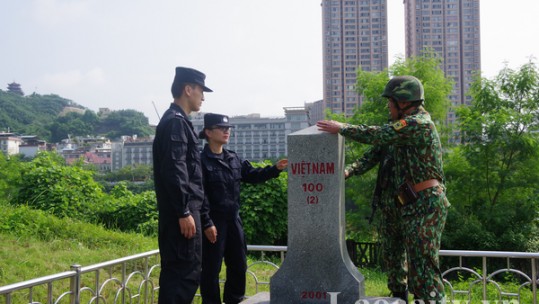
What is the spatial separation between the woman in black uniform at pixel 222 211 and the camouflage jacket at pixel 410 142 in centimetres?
89

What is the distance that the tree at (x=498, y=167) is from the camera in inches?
458

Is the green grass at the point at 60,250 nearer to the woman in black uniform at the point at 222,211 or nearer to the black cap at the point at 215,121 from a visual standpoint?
the woman in black uniform at the point at 222,211

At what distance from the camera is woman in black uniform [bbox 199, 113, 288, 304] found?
4.21 metres

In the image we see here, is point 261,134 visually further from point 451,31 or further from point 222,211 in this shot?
point 222,211

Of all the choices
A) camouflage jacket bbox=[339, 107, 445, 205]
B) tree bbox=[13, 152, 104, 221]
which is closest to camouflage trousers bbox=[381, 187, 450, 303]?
camouflage jacket bbox=[339, 107, 445, 205]

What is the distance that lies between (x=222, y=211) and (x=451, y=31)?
33.6 m

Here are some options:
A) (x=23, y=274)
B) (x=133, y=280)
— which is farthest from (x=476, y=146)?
(x=23, y=274)

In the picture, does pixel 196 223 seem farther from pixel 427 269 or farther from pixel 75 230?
pixel 75 230

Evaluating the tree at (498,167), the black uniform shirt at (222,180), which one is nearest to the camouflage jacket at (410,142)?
the black uniform shirt at (222,180)

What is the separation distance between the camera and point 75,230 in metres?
8.11

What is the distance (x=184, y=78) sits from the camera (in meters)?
3.72

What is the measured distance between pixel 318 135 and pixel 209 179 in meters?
1.01

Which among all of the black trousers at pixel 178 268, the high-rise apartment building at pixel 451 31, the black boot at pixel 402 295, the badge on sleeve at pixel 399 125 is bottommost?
the black boot at pixel 402 295

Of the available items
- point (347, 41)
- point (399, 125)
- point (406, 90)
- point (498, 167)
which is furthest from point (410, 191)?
point (347, 41)
